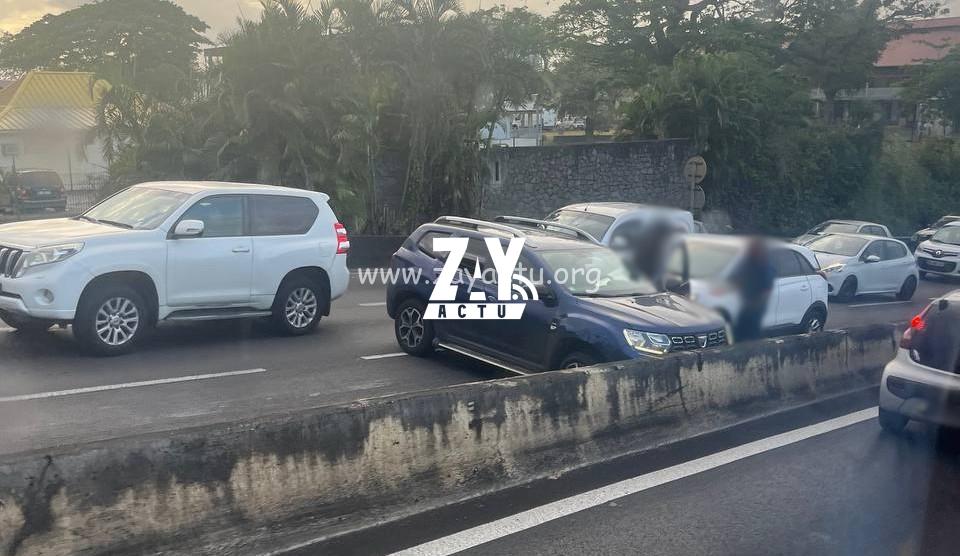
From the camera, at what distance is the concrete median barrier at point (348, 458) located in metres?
4.95

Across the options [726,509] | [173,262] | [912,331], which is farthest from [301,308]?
[912,331]

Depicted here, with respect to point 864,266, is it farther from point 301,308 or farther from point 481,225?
point 301,308

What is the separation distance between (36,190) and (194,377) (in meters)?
20.9

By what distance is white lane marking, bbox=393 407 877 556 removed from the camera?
18.6 feet

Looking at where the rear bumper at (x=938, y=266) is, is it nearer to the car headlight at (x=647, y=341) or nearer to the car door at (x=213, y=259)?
the car headlight at (x=647, y=341)

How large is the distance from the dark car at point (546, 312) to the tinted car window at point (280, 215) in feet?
4.62

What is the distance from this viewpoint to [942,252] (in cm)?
2700

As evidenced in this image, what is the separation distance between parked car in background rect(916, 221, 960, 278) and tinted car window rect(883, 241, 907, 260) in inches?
244

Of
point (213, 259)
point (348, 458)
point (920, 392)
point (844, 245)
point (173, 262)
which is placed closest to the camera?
point (348, 458)

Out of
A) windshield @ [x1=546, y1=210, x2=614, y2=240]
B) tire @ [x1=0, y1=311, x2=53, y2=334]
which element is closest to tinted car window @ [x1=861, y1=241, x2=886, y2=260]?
windshield @ [x1=546, y1=210, x2=614, y2=240]

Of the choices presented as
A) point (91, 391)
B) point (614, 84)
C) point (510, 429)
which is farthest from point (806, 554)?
point (614, 84)

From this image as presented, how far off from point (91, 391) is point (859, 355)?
821 cm

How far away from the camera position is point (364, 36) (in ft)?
73.9

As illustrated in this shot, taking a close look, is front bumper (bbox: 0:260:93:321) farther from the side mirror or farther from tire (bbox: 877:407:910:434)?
tire (bbox: 877:407:910:434)
